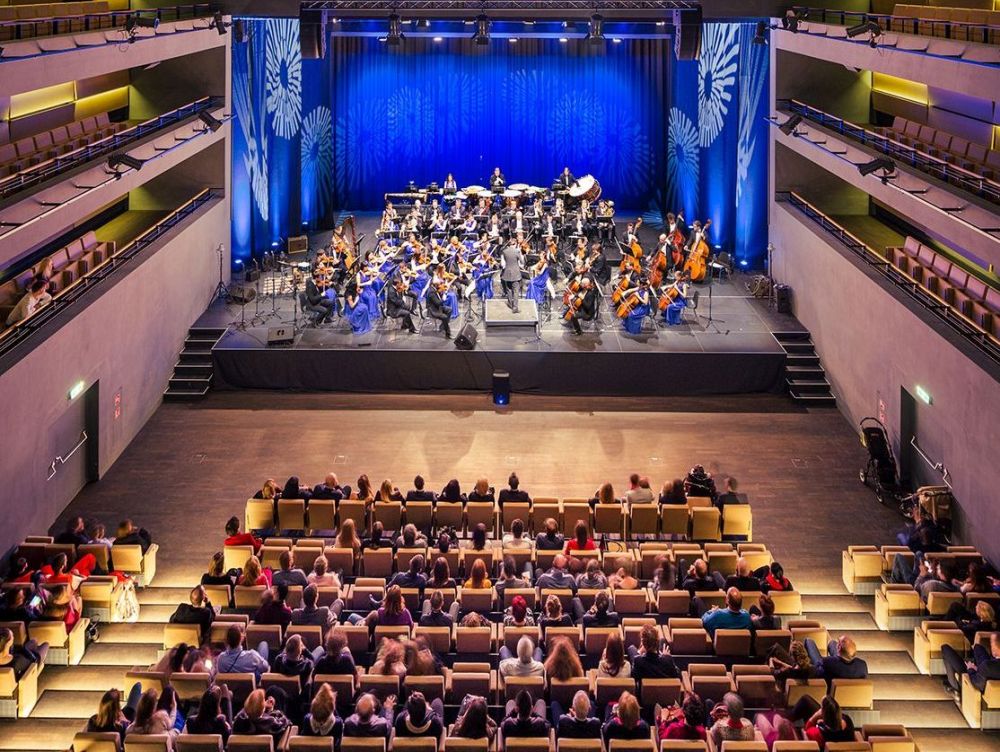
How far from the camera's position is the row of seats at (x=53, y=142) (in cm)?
1617


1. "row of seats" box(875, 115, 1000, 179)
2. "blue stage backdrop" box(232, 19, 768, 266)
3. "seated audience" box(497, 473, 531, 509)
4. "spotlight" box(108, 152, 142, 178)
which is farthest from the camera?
"blue stage backdrop" box(232, 19, 768, 266)

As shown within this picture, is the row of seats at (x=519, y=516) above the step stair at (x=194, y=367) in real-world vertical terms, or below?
below

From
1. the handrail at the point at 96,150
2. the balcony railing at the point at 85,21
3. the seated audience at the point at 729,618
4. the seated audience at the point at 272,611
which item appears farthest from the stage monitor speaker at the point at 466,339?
the seated audience at the point at 729,618

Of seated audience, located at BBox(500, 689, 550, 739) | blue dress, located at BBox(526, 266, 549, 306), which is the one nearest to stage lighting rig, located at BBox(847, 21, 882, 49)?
blue dress, located at BBox(526, 266, 549, 306)

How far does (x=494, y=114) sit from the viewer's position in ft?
93.0

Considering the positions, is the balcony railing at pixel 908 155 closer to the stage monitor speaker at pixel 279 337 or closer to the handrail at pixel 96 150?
the stage monitor speaker at pixel 279 337

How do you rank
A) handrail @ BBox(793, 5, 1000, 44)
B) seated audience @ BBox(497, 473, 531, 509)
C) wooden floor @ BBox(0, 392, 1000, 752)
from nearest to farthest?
1. wooden floor @ BBox(0, 392, 1000, 752)
2. seated audience @ BBox(497, 473, 531, 509)
3. handrail @ BBox(793, 5, 1000, 44)

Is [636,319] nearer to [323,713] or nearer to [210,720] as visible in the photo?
[323,713]

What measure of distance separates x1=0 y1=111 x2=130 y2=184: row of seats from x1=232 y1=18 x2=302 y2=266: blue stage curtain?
232cm

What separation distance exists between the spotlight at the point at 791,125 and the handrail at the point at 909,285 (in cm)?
116

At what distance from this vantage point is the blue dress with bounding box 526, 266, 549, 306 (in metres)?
19.3

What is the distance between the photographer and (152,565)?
11.9m

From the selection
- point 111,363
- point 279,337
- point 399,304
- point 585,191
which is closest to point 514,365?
point 399,304

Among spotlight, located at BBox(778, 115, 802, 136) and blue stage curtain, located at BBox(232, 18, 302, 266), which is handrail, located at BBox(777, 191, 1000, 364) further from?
blue stage curtain, located at BBox(232, 18, 302, 266)
